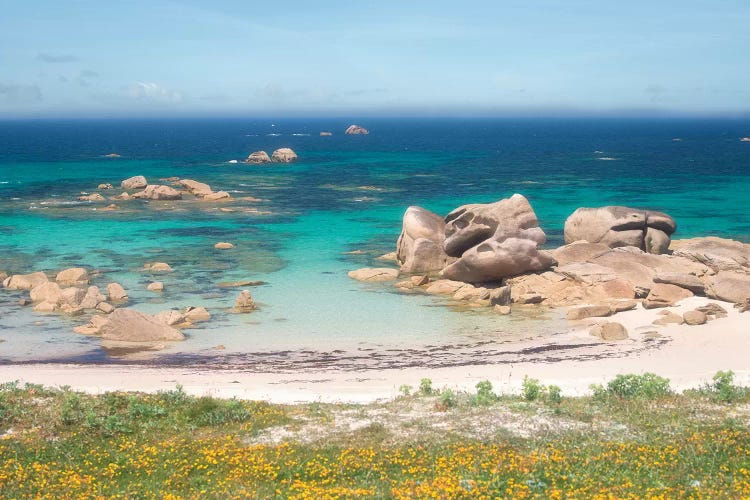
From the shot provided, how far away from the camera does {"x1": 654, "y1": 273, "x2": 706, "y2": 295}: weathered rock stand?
35125 millimetres

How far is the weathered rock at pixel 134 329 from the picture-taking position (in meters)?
30.3

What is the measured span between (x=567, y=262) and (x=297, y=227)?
24.6 meters

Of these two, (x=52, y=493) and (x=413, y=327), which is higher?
(x=52, y=493)

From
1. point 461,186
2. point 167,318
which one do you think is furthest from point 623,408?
point 461,186

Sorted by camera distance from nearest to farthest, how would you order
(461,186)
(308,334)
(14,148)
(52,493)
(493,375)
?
1. (52,493)
2. (493,375)
3. (308,334)
4. (461,186)
5. (14,148)

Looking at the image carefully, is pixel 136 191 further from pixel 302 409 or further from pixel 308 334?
pixel 302 409

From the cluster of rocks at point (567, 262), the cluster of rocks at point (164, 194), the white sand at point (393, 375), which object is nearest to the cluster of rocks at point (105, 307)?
the white sand at point (393, 375)

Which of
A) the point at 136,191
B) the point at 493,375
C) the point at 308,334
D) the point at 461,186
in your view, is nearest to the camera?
the point at 493,375

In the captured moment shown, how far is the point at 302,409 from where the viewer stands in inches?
763

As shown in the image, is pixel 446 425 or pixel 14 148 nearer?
pixel 446 425

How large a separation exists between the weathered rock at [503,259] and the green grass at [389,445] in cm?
1722

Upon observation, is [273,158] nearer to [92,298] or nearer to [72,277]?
[72,277]

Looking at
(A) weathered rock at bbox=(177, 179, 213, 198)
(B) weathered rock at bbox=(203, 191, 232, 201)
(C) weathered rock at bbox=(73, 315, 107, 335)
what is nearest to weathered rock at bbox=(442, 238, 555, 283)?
(C) weathered rock at bbox=(73, 315, 107, 335)

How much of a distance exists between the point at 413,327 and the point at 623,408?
14.5m
